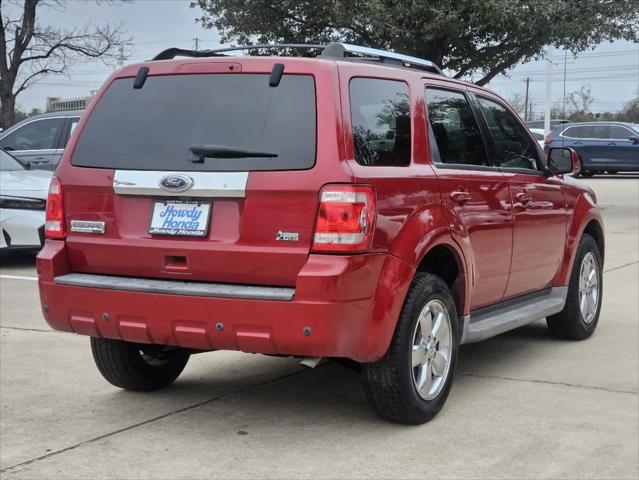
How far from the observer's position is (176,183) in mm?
4562

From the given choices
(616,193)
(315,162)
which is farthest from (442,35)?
(315,162)

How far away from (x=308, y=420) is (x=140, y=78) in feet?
6.40

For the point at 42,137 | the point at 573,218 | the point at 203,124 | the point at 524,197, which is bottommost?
the point at 573,218

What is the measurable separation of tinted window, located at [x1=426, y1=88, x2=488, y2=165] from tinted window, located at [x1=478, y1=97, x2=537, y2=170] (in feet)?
0.85

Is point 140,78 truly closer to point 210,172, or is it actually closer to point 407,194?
point 210,172

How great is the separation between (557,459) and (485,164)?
204cm

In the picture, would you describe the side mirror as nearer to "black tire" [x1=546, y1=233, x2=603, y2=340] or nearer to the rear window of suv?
"black tire" [x1=546, y1=233, x2=603, y2=340]

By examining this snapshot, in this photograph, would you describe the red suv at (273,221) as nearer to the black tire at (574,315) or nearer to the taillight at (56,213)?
the taillight at (56,213)

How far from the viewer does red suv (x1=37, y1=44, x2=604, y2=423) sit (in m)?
4.37

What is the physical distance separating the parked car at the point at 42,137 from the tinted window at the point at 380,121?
10623mm

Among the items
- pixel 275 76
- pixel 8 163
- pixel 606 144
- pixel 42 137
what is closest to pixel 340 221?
pixel 275 76

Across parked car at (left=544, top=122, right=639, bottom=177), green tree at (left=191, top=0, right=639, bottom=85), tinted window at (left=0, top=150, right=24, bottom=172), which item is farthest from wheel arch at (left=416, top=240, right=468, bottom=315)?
parked car at (left=544, top=122, right=639, bottom=177)

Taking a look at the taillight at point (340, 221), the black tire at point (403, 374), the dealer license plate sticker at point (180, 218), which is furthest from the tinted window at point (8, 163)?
the taillight at point (340, 221)

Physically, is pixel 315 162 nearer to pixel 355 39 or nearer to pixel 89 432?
pixel 89 432
